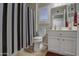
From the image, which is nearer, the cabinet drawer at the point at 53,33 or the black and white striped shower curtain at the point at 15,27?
the black and white striped shower curtain at the point at 15,27

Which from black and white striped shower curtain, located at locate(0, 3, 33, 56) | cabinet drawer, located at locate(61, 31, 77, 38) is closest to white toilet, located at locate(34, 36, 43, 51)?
black and white striped shower curtain, located at locate(0, 3, 33, 56)

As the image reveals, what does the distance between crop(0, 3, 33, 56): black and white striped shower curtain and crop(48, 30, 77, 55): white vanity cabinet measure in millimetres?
312

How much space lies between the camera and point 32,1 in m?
1.58

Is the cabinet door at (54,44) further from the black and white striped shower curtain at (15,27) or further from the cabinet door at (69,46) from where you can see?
the black and white striped shower curtain at (15,27)

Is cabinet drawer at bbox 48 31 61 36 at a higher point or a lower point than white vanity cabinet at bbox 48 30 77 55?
higher

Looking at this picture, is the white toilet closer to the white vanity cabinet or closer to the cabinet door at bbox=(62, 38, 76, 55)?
the white vanity cabinet

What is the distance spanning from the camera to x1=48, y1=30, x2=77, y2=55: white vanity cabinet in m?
1.56

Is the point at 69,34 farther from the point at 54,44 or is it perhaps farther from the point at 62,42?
the point at 54,44

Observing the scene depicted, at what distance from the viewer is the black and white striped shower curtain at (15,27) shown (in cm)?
150

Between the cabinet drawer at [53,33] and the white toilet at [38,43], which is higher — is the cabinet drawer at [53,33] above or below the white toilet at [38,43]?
above

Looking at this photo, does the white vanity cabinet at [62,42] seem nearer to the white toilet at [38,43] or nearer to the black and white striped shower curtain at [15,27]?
the white toilet at [38,43]

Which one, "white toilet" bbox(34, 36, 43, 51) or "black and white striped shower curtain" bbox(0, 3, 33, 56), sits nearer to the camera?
"black and white striped shower curtain" bbox(0, 3, 33, 56)

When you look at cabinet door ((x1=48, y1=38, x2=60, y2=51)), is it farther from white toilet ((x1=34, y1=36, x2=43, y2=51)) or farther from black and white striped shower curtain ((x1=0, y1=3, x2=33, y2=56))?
black and white striped shower curtain ((x1=0, y1=3, x2=33, y2=56))

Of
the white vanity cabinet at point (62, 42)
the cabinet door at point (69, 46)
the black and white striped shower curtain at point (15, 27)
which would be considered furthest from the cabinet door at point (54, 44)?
the black and white striped shower curtain at point (15, 27)
